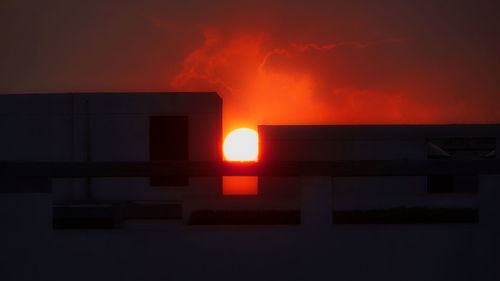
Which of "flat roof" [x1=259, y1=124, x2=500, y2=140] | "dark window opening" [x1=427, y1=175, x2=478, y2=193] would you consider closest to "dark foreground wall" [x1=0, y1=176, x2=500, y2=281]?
"flat roof" [x1=259, y1=124, x2=500, y2=140]

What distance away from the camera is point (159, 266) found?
5.16m

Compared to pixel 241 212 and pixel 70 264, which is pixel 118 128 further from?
pixel 70 264

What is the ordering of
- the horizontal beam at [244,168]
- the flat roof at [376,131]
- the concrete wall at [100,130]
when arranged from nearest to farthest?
the horizontal beam at [244,168]
the concrete wall at [100,130]
the flat roof at [376,131]

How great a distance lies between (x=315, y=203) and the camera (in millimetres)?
5125

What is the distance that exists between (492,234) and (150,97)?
12763 millimetres

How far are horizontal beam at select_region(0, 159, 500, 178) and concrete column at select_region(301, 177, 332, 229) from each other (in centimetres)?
12

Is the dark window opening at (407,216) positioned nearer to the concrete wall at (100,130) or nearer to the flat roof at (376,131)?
the flat roof at (376,131)

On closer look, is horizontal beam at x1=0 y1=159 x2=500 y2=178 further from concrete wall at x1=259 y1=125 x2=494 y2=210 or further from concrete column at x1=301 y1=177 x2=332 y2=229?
concrete wall at x1=259 y1=125 x2=494 y2=210

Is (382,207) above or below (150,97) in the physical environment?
below

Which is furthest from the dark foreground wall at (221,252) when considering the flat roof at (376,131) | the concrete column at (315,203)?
the flat roof at (376,131)

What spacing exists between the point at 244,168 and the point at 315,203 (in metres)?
0.96

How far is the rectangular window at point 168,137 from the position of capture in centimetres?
1580

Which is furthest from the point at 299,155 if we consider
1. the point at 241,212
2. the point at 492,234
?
the point at 492,234

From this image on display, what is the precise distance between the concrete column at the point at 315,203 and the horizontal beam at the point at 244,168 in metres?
0.12
